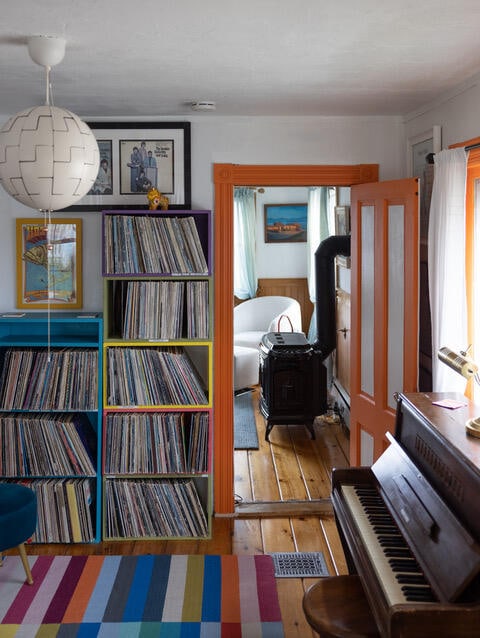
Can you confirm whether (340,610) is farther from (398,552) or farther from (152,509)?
(152,509)

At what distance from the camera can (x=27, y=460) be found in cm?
399

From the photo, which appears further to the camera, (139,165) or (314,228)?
(314,228)

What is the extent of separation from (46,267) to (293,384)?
2.39 meters

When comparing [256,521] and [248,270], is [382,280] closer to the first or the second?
[256,521]

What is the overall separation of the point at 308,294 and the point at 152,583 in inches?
213

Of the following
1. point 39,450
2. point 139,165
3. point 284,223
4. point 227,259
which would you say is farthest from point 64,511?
point 284,223

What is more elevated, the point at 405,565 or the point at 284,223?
the point at 284,223

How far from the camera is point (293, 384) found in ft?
19.2

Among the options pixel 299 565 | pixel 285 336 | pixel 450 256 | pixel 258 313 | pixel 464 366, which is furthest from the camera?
pixel 258 313

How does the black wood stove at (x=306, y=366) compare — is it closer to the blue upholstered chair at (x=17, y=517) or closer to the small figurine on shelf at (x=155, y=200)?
the small figurine on shelf at (x=155, y=200)

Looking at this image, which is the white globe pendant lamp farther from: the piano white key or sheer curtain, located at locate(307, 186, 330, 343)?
sheer curtain, located at locate(307, 186, 330, 343)

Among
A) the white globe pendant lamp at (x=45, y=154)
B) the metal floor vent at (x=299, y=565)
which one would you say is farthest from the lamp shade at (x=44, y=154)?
the metal floor vent at (x=299, y=565)

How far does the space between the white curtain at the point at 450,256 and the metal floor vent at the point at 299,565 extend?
1109 mm

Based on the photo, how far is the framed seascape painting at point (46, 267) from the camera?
4.23 metres
